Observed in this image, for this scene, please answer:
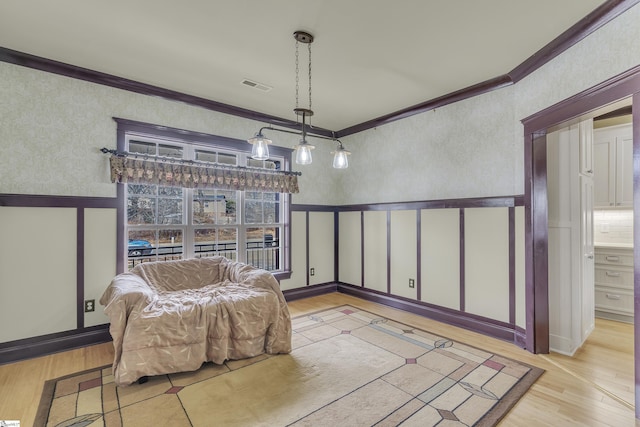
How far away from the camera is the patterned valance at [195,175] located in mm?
3187

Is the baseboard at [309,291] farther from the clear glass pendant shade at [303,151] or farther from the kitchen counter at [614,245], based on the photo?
the kitchen counter at [614,245]

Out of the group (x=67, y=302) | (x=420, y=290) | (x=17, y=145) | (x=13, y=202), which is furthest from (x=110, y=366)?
(x=420, y=290)

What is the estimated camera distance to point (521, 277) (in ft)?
9.95

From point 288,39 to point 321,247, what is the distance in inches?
128

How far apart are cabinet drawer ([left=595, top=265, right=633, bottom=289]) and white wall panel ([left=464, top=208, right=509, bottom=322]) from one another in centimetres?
164

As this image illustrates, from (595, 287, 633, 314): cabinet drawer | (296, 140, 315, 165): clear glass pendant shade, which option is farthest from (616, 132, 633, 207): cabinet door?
(296, 140, 315, 165): clear glass pendant shade

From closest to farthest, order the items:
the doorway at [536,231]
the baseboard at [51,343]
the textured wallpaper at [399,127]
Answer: the textured wallpaper at [399,127]
the baseboard at [51,343]
the doorway at [536,231]

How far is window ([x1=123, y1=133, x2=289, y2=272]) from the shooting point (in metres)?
3.50

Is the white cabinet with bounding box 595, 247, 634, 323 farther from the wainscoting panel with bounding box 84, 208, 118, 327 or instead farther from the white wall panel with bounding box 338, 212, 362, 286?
the wainscoting panel with bounding box 84, 208, 118, 327

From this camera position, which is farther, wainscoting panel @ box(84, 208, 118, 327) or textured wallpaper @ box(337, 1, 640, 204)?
wainscoting panel @ box(84, 208, 118, 327)

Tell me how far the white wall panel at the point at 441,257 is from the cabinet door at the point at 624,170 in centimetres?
216

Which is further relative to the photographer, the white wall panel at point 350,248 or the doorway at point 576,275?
the white wall panel at point 350,248

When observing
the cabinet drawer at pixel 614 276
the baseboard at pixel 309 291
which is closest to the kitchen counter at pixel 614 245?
the cabinet drawer at pixel 614 276

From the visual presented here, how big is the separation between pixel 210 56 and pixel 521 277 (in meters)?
3.64
